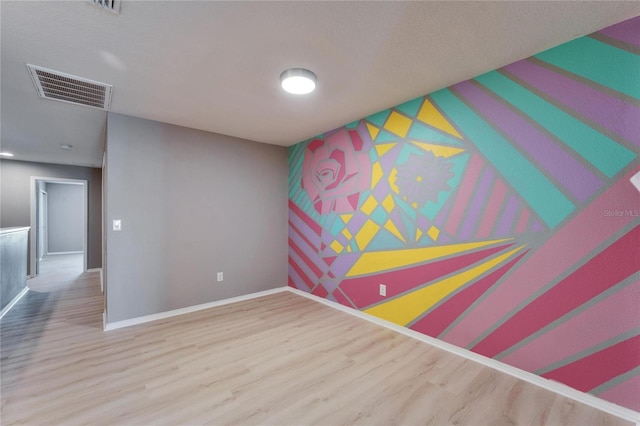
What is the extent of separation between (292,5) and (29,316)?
178 inches

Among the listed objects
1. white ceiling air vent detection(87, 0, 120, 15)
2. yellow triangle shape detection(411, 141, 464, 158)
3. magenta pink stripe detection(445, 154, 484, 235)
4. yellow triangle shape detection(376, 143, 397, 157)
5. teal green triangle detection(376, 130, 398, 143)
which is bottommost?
magenta pink stripe detection(445, 154, 484, 235)

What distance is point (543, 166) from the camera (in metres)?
1.94

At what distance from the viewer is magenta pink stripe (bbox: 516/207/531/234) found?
2.00 m

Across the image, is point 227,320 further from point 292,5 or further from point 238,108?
point 292,5

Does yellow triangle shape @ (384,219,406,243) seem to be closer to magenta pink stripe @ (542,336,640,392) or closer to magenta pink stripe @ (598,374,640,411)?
magenta pink stripe @ (542,336,640,392)

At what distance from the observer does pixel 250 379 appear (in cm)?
196

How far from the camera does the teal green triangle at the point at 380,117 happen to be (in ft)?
9.63

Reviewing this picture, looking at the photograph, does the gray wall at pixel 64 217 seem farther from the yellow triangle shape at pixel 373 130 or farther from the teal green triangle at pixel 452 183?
the teal green triangle at pixel 452 183

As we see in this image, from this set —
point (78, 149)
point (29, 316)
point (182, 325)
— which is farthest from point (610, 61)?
point (78, 149)

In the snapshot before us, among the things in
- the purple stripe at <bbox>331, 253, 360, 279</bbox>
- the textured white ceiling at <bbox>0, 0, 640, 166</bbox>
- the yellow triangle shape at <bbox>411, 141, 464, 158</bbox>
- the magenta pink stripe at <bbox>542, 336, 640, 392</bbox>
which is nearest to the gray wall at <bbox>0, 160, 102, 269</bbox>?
the textured white ceiling at <bbox>0, 0, 640, 166</bbox>

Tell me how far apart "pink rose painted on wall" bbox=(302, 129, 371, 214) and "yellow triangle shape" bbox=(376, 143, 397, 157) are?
0.54 ft

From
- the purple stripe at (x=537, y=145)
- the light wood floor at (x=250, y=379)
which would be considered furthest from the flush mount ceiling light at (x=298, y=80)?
the light wood floor at (x=250, y=379)

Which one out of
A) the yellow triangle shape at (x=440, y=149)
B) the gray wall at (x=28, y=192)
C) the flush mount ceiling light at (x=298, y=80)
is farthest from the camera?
the gray wall at (x=28, y=192)

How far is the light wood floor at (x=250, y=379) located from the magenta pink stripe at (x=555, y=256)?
15.3 inches
